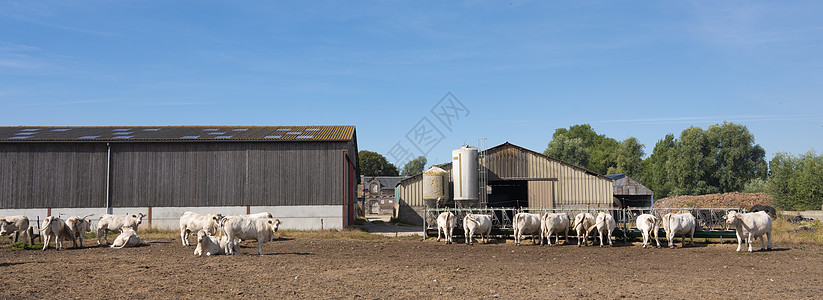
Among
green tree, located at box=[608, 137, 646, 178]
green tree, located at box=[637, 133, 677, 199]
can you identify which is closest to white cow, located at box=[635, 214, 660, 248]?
green tree, located at box=[637, 133, 677, 199]

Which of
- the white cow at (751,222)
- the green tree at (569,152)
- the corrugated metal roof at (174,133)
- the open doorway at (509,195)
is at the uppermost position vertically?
the green tree at (569,152)

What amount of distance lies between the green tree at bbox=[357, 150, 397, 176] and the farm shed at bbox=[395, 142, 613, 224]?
248 ft

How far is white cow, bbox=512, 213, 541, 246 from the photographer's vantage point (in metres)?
25.2

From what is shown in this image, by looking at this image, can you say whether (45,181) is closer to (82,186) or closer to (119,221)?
(82,186)

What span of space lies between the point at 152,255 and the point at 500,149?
2739 cm

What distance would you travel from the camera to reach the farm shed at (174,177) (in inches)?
1307

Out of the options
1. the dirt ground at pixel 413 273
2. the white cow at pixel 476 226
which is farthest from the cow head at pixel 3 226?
the white cow at pixel 476 226

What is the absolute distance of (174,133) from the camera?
118 ft

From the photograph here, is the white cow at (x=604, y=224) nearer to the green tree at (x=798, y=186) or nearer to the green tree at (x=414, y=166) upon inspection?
the green tree at (x=798, y=186)

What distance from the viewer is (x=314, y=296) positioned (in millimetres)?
12000

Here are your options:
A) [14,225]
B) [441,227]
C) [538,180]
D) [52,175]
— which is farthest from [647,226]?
[52,175]

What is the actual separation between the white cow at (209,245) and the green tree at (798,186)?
1875 inches

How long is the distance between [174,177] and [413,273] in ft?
74.4

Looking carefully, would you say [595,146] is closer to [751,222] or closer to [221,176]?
[221,176]
